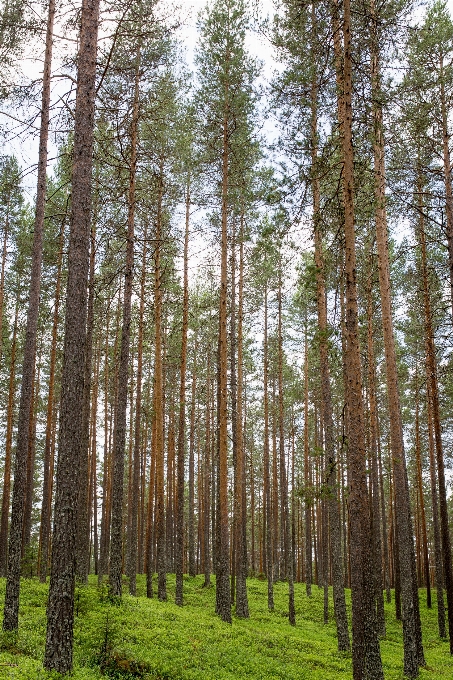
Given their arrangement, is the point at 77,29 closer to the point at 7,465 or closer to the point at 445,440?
the point at 7,465

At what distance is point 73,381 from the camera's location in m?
7.05

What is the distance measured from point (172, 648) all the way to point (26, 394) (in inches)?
229

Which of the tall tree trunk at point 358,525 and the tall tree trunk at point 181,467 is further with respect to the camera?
the tall tree trunk at point 181,467

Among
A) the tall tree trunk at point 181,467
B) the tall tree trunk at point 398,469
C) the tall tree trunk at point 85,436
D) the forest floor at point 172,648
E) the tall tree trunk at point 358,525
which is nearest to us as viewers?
the tall tree trunk at point 358,525

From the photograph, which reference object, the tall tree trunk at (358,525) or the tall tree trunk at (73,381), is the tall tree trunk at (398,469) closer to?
the tall tree trunk at (358,525)

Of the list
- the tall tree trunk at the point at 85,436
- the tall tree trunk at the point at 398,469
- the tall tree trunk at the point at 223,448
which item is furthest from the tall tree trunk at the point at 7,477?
the tall tree trunk at the point at 398,469

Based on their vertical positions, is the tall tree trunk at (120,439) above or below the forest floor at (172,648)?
above

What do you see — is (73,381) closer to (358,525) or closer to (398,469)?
(358,525)

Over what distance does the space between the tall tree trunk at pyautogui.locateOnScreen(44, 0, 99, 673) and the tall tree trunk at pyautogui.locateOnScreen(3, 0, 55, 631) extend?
191 centimetres

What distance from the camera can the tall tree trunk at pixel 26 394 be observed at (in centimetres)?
881

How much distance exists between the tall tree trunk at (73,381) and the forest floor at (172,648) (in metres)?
0.59

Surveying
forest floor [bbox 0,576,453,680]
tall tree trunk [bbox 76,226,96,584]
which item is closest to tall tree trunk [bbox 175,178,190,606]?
forest floor [bbox 0,576,453,680]

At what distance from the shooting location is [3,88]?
11.1m

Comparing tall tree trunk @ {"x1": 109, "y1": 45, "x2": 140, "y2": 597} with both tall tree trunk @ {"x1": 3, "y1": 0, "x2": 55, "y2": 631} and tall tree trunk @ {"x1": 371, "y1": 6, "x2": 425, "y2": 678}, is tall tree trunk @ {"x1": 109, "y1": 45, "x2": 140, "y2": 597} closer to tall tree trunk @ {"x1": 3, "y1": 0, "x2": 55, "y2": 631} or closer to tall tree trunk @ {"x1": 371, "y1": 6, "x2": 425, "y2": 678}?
tall tree trunk @ {"x1": 3, "y1": 0, "x2": 55, "y2": 631}
